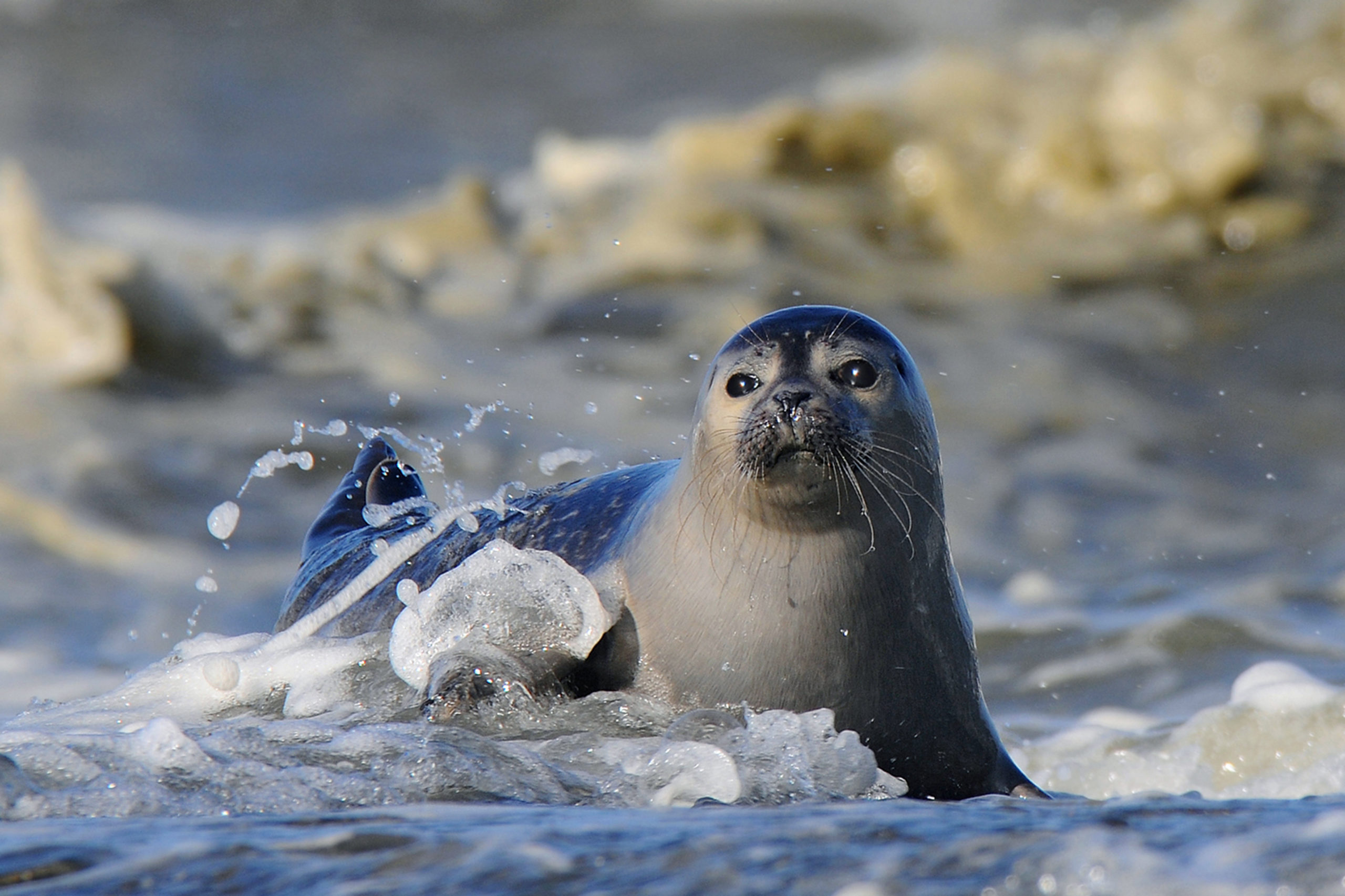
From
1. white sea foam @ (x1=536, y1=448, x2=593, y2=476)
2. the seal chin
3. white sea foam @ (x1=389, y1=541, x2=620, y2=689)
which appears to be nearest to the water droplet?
white sea foam @ (x1=536, y1=448, x2=593, y2=476)

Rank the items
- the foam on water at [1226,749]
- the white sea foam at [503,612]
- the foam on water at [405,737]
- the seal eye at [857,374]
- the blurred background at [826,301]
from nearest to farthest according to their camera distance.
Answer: the foam on water at [405,737], the seal eye at [857,374], the white sea foam at [503,612], the foam on water at [1226,749], the blurred background at [826,301]

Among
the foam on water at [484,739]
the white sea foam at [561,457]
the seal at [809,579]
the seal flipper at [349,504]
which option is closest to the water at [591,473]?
the foam on water at [484,739]

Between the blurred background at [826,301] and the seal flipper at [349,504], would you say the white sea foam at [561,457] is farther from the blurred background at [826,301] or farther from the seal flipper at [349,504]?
the seal flipper at [349,504]

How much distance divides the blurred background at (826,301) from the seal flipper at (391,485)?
1.62 feet

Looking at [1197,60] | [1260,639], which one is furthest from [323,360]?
[1197,60]

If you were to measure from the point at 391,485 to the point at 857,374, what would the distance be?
7.42 ft

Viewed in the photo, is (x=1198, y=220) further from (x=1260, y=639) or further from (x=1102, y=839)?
(x=1102, y=839)

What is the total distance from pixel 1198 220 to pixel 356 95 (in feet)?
38.4

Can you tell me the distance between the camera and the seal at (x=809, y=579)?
3441 millimetres

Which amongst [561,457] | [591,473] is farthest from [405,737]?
[591,473]

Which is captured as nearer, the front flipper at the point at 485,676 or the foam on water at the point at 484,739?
the foam on water at the point at 484,739

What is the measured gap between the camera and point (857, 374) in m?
3.54

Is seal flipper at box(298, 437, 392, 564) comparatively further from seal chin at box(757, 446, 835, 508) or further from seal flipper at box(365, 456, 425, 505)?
seal chin at box(757, 446, 835, 508)

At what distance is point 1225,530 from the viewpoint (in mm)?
7754
